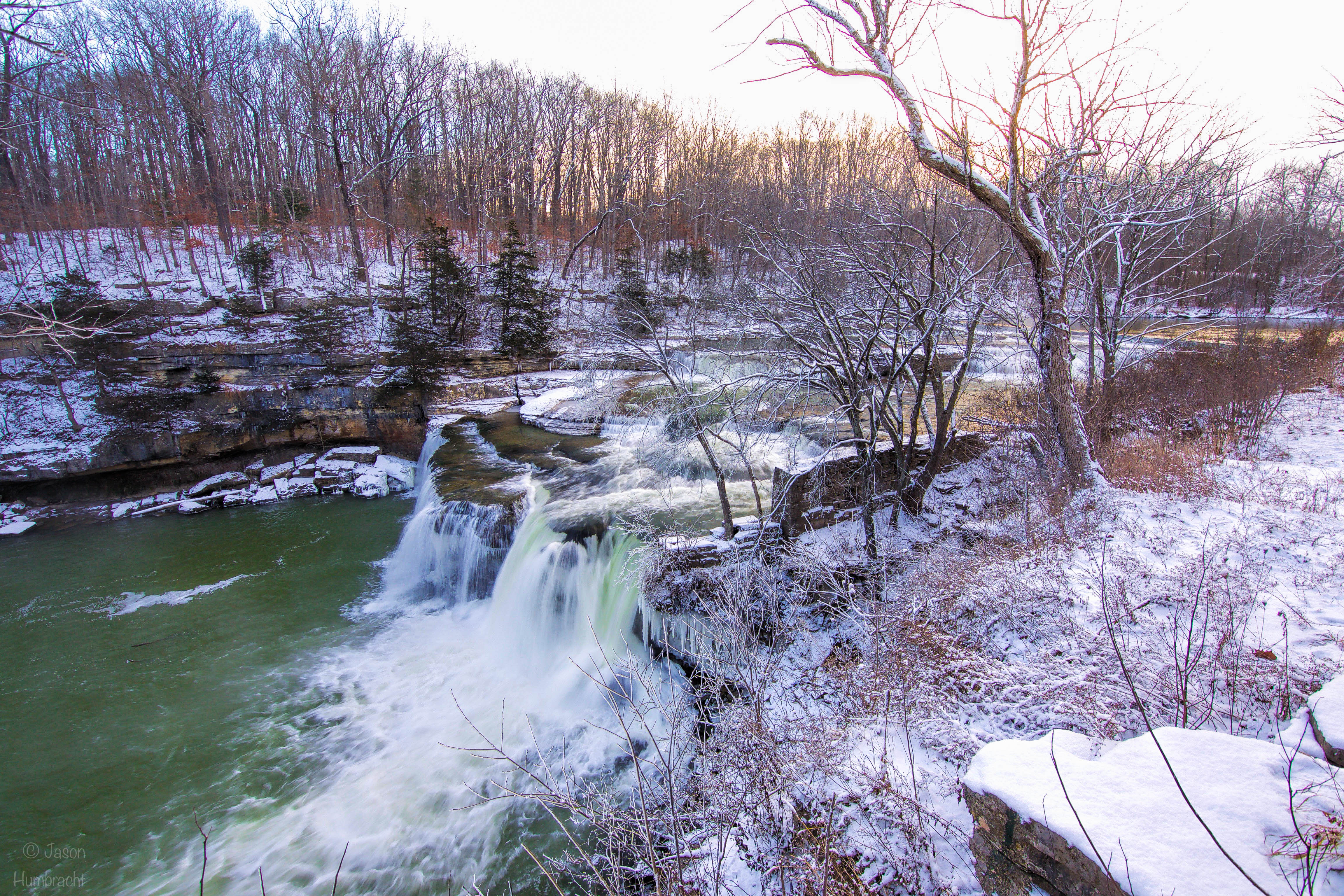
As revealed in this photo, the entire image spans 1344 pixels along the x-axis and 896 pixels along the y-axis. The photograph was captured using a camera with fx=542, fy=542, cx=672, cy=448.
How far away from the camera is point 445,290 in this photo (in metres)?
21.0

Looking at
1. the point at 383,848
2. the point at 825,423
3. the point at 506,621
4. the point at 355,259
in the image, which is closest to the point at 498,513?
the point at 506,621

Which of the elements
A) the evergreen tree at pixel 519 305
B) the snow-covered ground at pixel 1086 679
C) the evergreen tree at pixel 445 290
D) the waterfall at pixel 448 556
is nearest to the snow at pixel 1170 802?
the snow-covered ground at pixel 1086 679

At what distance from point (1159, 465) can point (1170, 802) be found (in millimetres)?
7512

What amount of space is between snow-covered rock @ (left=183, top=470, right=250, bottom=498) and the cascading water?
329 inches

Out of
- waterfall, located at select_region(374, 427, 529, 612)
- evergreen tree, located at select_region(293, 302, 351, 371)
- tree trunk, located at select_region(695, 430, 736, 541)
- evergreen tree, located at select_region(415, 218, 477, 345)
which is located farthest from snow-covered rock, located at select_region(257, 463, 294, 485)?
tree trunk, located at select_region(695, 430, 736, 541)

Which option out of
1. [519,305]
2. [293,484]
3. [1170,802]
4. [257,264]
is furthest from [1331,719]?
[257,264]

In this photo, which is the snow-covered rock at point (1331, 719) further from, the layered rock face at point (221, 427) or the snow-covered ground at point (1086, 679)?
the layered rock face at point (221, 427)

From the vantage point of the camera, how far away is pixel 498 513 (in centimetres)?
1005

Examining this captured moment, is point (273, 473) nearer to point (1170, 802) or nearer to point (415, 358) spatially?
point (415, 358)

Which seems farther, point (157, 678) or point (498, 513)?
point (498, 513)

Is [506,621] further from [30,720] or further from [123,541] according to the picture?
[123,541]

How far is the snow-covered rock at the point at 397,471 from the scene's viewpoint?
620 inches

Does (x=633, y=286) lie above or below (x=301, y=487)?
above

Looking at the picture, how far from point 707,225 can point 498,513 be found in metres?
29.9
